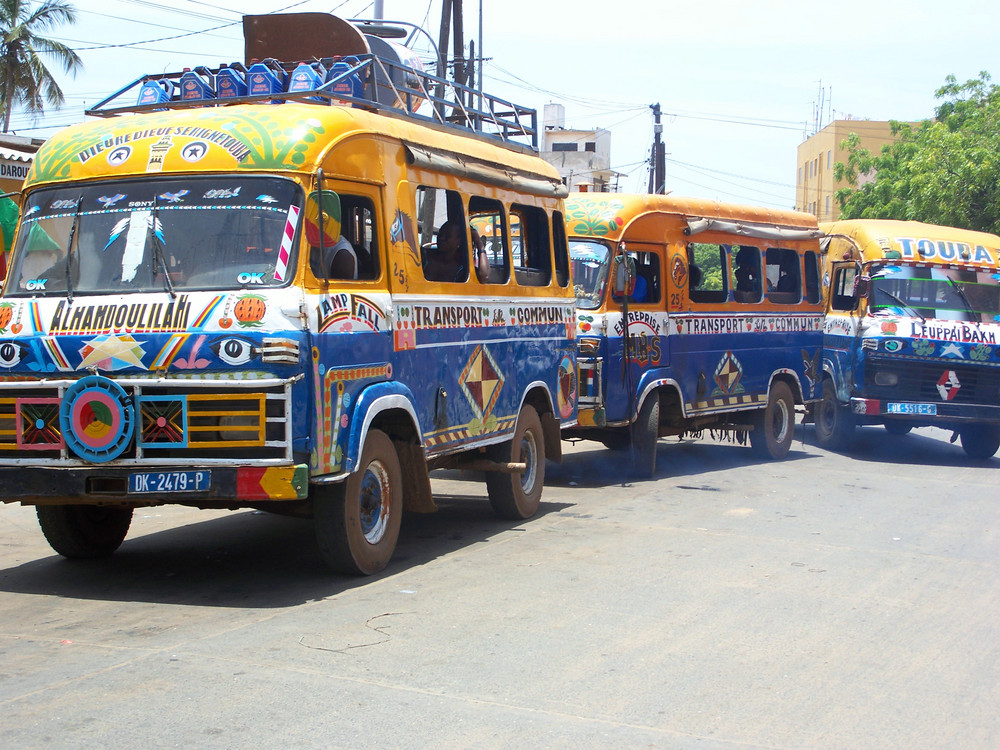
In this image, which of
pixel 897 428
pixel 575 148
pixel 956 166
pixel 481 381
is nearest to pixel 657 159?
pixel 956 166

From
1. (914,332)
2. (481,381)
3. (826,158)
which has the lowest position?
(481,381)

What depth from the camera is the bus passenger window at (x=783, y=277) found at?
48.3 ft

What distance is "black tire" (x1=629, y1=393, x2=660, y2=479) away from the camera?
1222cm

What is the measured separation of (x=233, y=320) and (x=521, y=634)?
7.65 feet

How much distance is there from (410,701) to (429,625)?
1278 mm

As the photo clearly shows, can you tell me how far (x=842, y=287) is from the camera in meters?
16.2

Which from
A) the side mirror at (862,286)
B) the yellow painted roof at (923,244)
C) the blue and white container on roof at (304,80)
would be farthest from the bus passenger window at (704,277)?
the blue and white container on roof at (304,80)

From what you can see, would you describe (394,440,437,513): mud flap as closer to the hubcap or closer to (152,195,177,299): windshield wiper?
the hubcap

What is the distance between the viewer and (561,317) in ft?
34.7

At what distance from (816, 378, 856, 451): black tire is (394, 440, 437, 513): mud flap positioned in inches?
371

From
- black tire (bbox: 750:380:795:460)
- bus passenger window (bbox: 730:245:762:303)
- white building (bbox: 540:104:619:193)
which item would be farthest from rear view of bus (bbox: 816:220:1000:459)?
white building (bbox: 540:104:619:193)

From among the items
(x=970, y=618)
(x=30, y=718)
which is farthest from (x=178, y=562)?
(x=970, y=618)

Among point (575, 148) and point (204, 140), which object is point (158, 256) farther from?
point (575, 148)

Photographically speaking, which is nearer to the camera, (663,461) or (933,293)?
(663,461)
